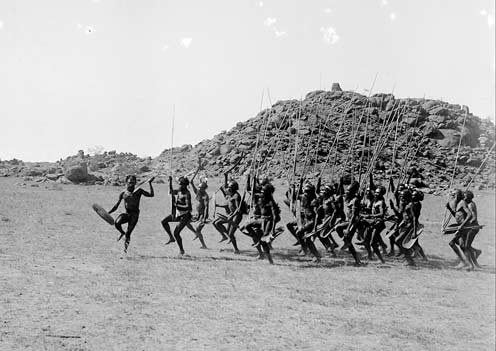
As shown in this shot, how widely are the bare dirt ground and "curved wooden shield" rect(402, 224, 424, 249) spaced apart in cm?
57

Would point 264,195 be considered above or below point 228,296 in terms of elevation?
above

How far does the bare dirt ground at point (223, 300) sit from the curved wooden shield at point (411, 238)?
0.57 metres

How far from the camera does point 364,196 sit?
14.6 m

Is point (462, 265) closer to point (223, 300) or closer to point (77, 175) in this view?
point (223, 300)

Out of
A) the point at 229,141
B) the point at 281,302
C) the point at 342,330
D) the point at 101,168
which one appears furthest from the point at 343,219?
the point at 101,168

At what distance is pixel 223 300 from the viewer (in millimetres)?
9031

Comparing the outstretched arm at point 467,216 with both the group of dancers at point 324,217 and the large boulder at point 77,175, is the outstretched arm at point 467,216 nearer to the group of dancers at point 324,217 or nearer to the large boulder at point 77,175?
the group of dancers at point 324,217

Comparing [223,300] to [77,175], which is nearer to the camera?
[223,300]

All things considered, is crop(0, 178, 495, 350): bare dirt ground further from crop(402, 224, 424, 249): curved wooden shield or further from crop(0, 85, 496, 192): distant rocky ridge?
crop(0, 85, 496, 192): distant rocky ridge

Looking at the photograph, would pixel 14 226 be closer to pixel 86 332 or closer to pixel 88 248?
pixel 88 248

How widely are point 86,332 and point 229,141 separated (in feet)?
144

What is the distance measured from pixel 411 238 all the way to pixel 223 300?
6.00 meters

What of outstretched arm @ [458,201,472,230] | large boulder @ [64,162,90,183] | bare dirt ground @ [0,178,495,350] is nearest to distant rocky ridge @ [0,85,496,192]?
large boulder @ [64,162,90,183]

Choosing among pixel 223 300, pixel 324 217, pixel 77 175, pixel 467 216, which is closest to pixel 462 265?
pixel 467 216
